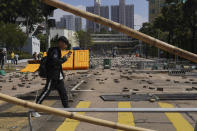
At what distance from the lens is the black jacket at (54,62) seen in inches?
253

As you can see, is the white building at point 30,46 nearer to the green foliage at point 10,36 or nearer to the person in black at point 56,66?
the green foliage at point 10,36

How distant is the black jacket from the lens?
6.44 metres

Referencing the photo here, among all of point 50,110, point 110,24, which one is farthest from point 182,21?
point 50,110

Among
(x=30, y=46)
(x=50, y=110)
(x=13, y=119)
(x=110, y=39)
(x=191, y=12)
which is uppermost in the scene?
(x=110, y=39)

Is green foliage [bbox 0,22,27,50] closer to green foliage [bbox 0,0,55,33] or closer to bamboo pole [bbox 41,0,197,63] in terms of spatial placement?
green foliage [bbox 0,0,55,33]

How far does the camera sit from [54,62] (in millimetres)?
6453

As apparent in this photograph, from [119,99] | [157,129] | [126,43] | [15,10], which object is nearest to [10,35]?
[15,10]

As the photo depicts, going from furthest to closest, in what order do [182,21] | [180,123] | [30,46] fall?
[30,46] < [182,21] < [180,123]

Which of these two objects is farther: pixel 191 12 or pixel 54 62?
pixel 191 12

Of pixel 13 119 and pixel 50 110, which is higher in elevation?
pixel 50 110

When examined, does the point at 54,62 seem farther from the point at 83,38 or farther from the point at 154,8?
the point at 154,8

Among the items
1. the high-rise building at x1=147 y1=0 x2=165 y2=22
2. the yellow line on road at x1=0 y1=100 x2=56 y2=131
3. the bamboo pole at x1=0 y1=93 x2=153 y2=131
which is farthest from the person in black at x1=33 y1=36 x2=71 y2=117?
the high-rise building at x1=147 y1=0 x2=165 y2=22

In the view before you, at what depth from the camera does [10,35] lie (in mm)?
48750

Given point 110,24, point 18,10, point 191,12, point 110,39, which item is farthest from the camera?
point 110,39
